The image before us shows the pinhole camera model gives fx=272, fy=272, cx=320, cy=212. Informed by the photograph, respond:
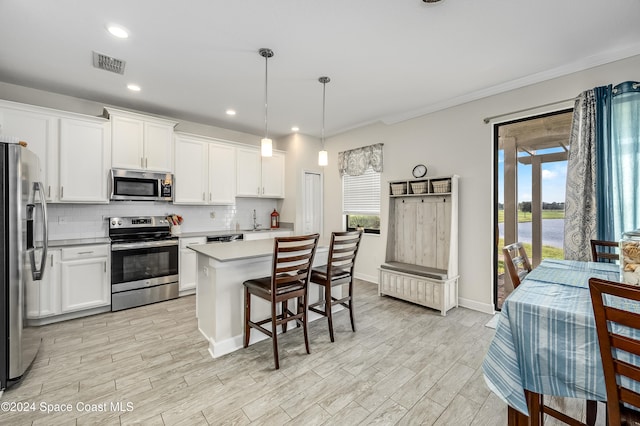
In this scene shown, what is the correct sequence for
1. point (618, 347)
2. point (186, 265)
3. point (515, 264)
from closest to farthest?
1. point (618, 347)
2. point (515, 264)
3. point (186, 265)

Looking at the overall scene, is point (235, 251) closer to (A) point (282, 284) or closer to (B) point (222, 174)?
(A) point (282, 284)

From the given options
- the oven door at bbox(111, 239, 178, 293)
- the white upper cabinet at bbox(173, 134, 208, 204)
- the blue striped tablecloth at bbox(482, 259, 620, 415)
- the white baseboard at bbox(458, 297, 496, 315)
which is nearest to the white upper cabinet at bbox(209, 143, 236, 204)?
the white upper cabinet at bbox(173, 134, 208, 204)

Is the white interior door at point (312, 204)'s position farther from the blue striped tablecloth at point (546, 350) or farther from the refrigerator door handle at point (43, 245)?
the blue striped tablecloth at point (546, 350)

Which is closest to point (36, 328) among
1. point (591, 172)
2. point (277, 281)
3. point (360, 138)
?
point (277, 281)

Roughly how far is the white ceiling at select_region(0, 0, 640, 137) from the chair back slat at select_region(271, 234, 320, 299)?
69.2 inches

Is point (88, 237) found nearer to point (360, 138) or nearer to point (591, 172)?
point (360, 138)

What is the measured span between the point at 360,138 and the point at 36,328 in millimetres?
4684

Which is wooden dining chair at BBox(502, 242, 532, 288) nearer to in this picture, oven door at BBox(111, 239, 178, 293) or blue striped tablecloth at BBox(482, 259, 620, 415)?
blue striped tablecloth at BBox(482, 259, 620, 415)

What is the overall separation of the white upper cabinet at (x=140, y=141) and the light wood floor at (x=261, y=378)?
2069 mm

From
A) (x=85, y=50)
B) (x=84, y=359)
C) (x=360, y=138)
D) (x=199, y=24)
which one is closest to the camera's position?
(x=199, y=24)

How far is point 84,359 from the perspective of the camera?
2371 millimetres

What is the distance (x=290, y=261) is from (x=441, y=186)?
244 centimetres

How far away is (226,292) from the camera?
2.46 metres

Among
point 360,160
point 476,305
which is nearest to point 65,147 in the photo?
point 360,160
